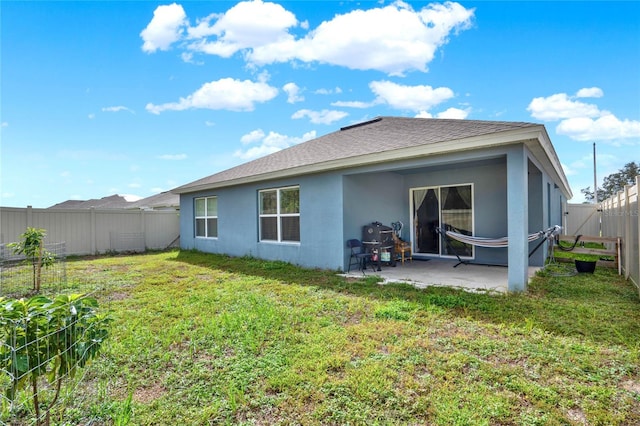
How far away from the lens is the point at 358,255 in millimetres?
6785

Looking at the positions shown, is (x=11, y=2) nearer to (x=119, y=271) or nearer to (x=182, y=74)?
(x=182, y=74)

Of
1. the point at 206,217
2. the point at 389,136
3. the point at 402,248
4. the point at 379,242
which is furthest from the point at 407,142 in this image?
the point at 206,217

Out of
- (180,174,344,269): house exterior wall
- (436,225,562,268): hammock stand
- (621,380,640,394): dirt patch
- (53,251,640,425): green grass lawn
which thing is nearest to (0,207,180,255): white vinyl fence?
(180,174,344,269): house exterior wall

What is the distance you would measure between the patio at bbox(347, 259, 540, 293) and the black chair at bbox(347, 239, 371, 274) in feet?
0.65

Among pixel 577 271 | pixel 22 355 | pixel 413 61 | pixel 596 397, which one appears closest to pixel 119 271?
pixel 22 355

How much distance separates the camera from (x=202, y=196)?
11188mm

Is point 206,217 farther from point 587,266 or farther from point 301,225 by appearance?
point 587,266

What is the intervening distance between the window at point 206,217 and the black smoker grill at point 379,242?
5794 millimetres

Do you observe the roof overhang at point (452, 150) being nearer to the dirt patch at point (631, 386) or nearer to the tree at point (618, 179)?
the dirt patch at point (631, 386)

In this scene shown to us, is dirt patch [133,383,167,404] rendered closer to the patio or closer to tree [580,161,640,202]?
the patio

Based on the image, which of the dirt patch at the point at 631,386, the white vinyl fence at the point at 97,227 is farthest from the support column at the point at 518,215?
the white vinyl fence at the point at 97,227

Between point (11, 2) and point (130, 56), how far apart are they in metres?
2.51

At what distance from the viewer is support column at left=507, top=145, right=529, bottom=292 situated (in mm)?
4797

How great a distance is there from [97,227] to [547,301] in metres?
13.8
